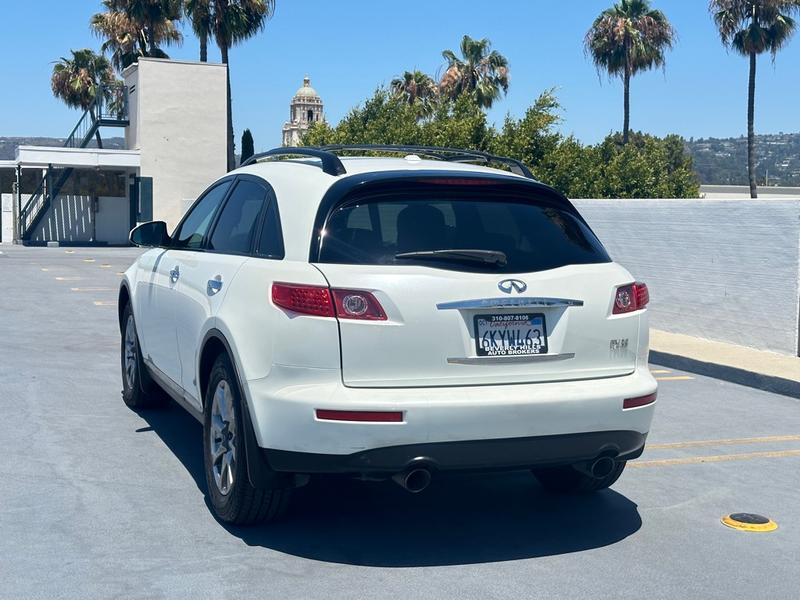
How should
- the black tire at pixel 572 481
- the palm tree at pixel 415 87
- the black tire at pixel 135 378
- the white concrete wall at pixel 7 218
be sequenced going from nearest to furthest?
the black tire at pixel 572 481 < the black tire at pixel 135 378 < the white concrete wall at pixel 7 218 < the palm tree at pixel 415 87

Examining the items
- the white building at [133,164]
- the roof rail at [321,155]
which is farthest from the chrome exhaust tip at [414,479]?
→ the white building at [133,164]

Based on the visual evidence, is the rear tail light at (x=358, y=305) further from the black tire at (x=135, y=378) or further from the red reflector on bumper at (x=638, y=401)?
the black tire at (x=135, y=378)

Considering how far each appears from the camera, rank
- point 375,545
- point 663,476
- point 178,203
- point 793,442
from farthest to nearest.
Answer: point 178,203 < point 793,442 < point 663,476 < point 375,545

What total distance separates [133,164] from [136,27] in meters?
11.9

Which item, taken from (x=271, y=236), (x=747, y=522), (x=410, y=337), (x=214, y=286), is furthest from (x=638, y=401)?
(x=214, y=286)

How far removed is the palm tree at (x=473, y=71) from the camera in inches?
2173

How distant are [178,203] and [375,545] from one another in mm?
34226

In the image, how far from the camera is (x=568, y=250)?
5.25m

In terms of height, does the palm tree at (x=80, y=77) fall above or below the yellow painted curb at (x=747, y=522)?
above

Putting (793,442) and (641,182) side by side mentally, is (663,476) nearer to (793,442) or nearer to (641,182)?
(793,442)

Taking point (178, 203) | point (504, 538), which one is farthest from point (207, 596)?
point (178, 203)

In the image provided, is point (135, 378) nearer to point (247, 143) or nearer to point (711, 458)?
point (711, 458)

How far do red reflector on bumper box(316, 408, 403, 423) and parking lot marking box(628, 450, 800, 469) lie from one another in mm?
2804

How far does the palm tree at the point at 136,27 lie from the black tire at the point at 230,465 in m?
39.3
